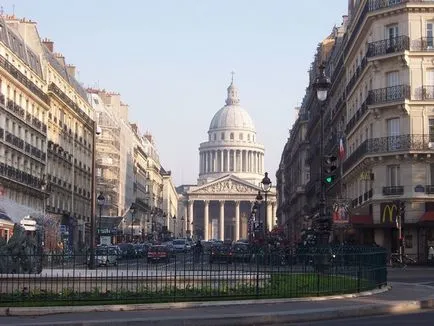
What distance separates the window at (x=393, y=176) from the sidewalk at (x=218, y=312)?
104ft

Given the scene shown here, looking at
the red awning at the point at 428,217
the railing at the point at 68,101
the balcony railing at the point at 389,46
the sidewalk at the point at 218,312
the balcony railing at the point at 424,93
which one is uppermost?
the railing at the point at 68,101

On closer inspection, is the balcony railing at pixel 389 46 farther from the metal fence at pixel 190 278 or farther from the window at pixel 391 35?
the metal fence at pixel 190 278

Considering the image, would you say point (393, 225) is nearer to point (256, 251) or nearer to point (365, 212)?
point (365, 212)

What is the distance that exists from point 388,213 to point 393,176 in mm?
2409

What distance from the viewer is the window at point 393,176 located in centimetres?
5516

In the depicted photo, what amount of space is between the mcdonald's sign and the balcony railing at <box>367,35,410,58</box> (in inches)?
382

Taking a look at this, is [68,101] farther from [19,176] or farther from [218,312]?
[218,312]

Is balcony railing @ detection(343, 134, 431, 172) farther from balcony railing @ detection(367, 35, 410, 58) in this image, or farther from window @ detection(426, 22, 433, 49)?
window @ detection(426, 22, 433, 49)

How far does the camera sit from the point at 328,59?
289 ft

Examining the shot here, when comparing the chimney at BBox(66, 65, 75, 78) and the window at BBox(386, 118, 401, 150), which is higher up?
the chimney at BBox(66, 65, 75, 78)

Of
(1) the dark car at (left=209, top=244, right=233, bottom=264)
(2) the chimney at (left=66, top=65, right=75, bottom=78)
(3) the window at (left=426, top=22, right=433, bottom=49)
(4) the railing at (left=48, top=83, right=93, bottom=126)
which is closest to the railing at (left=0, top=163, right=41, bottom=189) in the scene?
(4) the railing at (left=48, top=83, right=93, bottom=126)

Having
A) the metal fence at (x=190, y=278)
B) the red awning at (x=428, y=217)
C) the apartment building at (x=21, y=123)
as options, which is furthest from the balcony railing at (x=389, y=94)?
the metal fence at (x=190, y=278)

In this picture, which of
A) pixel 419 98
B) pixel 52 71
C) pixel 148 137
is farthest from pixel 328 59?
pixel 148 137

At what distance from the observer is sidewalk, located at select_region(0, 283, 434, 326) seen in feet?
61.0
